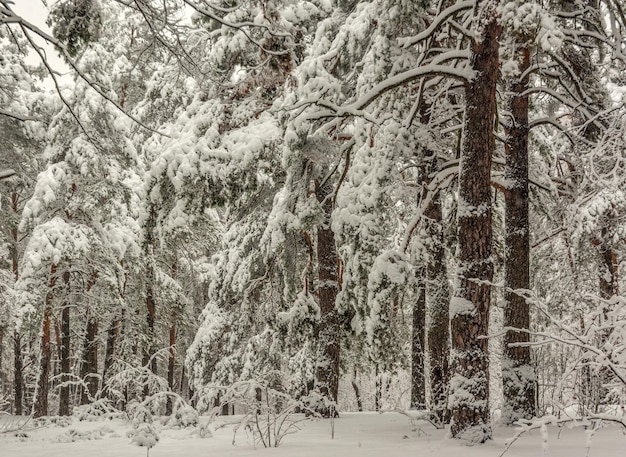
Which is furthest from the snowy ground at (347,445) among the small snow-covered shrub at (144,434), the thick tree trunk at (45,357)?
the thick tree trunk at (45,357)

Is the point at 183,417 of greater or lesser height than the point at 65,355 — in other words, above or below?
below

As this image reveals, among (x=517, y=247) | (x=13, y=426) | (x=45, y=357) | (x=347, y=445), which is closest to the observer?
(x=347, y=445)

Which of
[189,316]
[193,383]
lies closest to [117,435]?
[193,383]

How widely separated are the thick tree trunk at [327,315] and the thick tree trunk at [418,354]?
1.69 m

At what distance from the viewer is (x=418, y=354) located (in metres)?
11.1

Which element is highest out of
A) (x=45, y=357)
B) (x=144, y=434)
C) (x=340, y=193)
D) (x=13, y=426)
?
(x=340, y=193)

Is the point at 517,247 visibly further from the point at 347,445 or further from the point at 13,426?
the point at 13,426

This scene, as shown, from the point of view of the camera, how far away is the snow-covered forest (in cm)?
598

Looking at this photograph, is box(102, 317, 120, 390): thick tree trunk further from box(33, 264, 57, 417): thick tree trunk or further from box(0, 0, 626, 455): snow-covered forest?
box(33, 264, 57, 417): thick tree trunk

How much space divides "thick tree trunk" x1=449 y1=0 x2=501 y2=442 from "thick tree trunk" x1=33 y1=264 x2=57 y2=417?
1252cm

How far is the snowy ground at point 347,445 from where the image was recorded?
17.6ft

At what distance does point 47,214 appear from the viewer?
49.7 feet

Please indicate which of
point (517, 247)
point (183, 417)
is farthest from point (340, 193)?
point (183, 417)

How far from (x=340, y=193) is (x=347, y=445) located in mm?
3342
